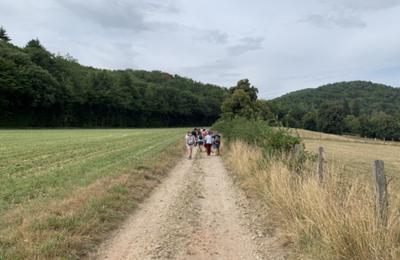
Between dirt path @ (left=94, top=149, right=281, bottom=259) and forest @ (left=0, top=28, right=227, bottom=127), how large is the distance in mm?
74048

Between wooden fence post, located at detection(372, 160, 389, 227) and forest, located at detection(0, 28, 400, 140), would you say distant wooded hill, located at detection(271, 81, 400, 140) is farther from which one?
wooden fence post, located at detection(372, 160, 389, 227)

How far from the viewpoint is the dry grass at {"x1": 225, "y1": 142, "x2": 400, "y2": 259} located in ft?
15.9

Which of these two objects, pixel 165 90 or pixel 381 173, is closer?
pixel 381 173

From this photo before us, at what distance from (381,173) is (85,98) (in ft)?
334

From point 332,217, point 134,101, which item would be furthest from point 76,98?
point 332,217

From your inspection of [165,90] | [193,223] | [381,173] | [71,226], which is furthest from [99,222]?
[165,90]

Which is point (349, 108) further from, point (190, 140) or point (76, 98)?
point (190, 140)

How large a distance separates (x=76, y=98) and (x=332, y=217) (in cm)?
9672

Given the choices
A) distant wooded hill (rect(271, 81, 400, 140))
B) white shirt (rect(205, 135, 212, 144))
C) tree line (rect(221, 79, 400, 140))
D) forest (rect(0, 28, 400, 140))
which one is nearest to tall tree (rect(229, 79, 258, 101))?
forest (rect(0, 28, 400, 140))

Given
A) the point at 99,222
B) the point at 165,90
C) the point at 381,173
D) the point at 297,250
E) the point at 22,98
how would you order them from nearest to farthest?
the point at 381,173 → the point at 297,250 → the point at 99,222 → the point at 22,98 → the point at 165,90

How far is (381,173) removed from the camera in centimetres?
523

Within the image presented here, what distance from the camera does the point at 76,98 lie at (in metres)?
96.6

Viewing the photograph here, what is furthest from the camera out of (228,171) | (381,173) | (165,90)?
(165,90)

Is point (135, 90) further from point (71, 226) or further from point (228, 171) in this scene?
point (71, 226)
